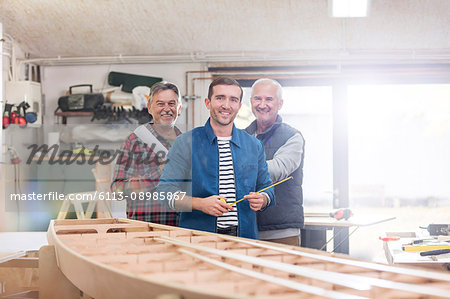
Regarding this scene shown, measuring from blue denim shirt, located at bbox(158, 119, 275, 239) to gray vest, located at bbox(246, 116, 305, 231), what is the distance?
275mm

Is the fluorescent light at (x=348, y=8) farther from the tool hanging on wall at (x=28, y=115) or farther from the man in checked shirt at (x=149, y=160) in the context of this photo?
the tool hanging on wall at (x=28, y=115)

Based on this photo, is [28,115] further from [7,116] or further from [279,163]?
[279,163]

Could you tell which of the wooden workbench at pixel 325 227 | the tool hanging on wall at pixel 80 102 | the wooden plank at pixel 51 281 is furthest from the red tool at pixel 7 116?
the wooden plank at pixel 51 281

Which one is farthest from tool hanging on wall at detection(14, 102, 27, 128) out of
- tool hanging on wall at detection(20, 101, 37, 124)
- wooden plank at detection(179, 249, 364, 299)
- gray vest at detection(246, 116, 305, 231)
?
wooden plank at detection(179, 249, 364, 299)

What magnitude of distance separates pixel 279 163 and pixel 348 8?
2.28 metres

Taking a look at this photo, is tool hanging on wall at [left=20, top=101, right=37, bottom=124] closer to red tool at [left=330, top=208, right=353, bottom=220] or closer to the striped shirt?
red tool at [left=330, top=208, right=353, bottom=220]

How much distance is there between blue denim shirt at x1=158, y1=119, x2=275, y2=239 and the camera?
2129 mm

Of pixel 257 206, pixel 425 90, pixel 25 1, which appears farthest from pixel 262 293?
pixel 425 90

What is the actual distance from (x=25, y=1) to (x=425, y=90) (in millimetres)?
3831

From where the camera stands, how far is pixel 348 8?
168 inches

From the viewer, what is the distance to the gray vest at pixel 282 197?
8.13 ft

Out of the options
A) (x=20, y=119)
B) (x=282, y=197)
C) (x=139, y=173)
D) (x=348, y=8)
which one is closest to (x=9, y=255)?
(x=139, y=173)

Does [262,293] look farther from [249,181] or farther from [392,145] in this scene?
[392,145]

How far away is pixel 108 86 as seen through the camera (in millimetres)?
5309
